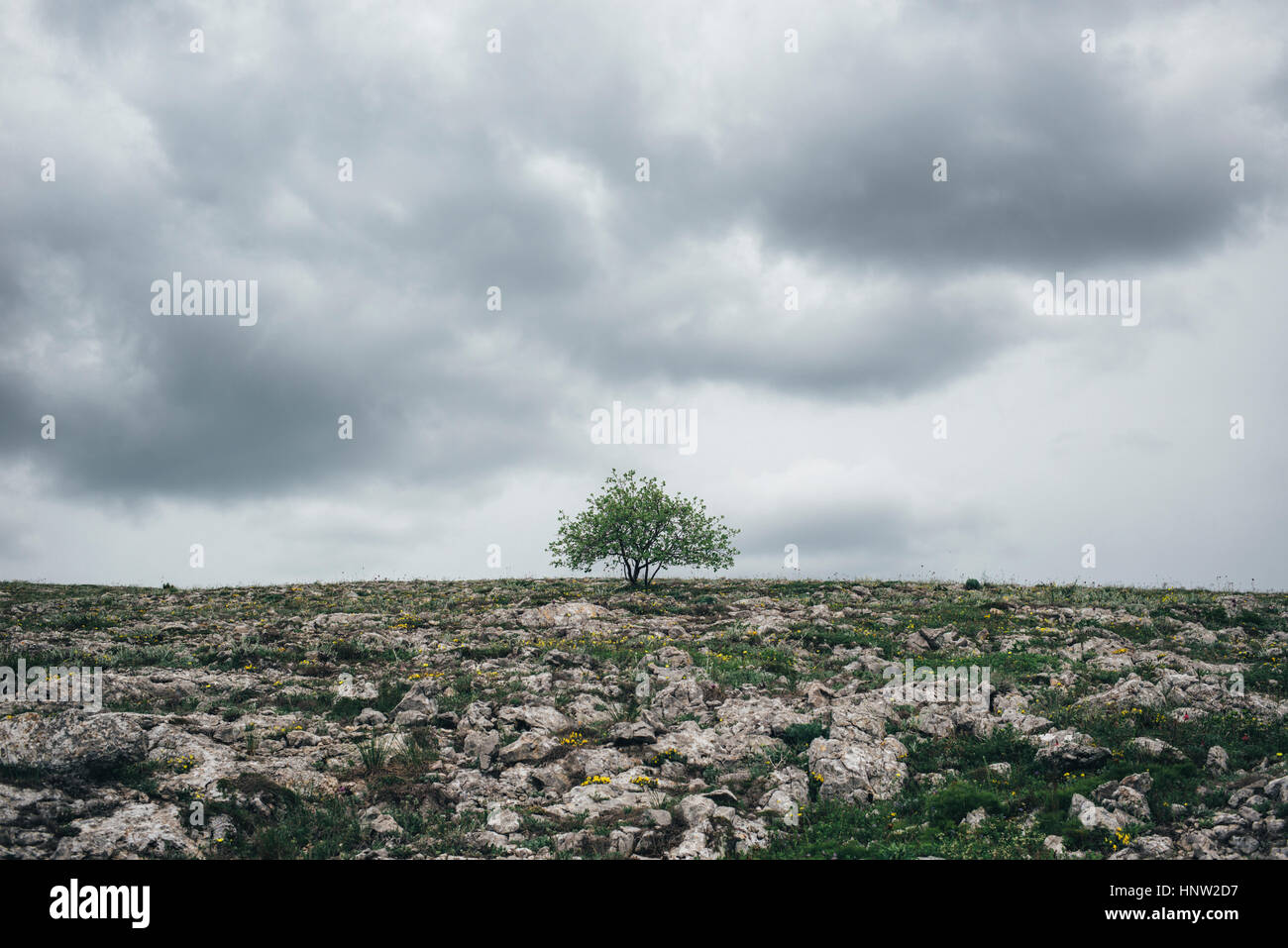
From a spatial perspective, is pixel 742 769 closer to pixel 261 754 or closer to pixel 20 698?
pixel 261 754

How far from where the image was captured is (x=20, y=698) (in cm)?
1859

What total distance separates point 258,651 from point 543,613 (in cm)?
1188

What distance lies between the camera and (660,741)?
18.5 metres

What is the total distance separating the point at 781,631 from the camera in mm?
29203

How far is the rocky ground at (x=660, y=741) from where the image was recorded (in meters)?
13.4

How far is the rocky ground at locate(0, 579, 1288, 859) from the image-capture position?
13422mm
